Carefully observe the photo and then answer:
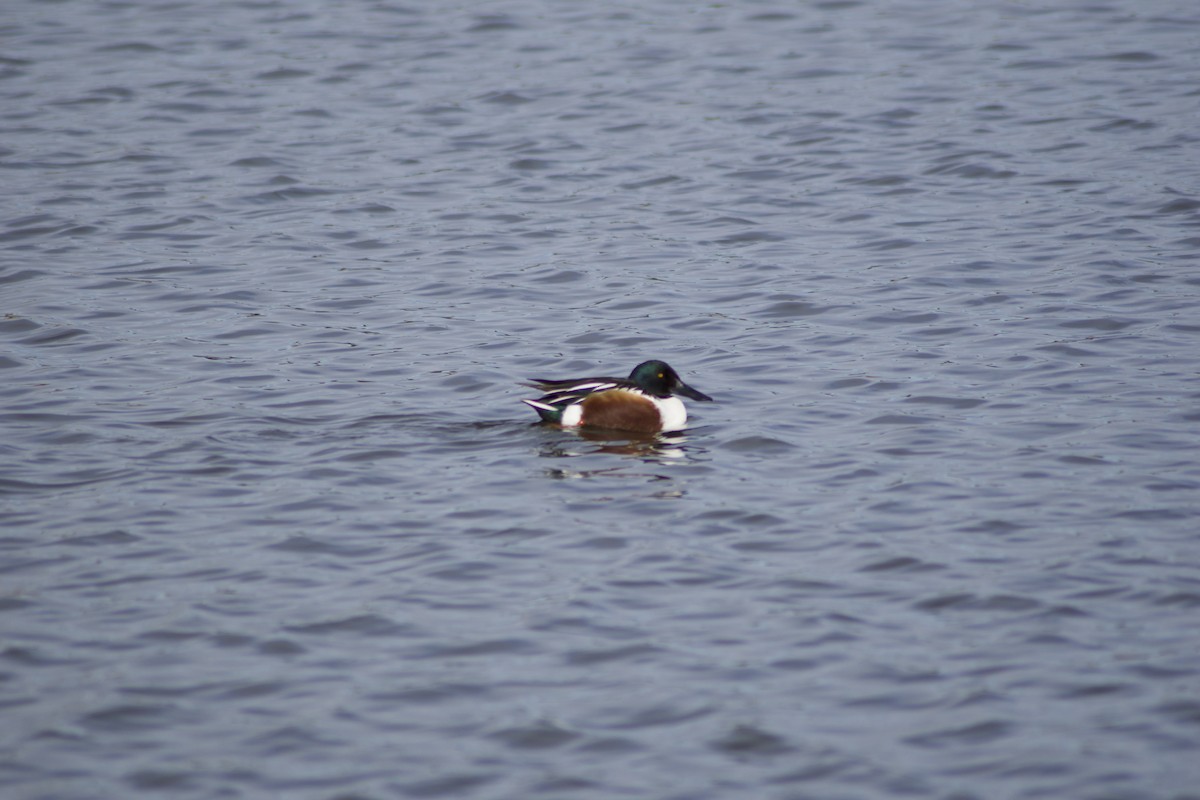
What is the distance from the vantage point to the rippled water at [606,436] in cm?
558

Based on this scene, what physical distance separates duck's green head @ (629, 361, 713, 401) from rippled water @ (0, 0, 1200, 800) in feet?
0.83

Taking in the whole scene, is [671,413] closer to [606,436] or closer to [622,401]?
[622,401]

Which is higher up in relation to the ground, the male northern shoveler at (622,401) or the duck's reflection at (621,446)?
the male northern shoveler at (622,401)

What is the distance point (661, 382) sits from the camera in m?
9.17

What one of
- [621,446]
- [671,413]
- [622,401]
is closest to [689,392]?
[671,413]

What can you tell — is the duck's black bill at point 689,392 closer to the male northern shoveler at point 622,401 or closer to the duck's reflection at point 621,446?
the male northern shoveler at point 622,401

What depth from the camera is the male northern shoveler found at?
9008 millimetres

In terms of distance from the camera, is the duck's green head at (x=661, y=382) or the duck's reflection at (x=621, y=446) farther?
the duck's green head at (x=661, y=382)

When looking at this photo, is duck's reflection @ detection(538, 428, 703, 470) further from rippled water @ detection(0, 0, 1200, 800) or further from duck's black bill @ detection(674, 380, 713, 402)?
duck's black bill @ detection(674, 380, 713, 402)

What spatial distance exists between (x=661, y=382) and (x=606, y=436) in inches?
19.4

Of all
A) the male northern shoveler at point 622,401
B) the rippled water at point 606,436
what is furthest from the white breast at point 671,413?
the rippled water at point 606,436

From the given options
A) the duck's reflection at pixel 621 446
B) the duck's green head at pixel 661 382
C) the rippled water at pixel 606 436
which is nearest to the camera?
the rippled water at pixel 606 436

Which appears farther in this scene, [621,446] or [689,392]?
[689,392]

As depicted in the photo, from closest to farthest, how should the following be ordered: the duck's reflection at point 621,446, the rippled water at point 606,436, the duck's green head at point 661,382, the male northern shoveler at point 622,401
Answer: the rippled water at point 606,436 → the duck's reflection at point 621,446 → the male northern shoveler at point 622,401 → the duck's green head at point 661,382
